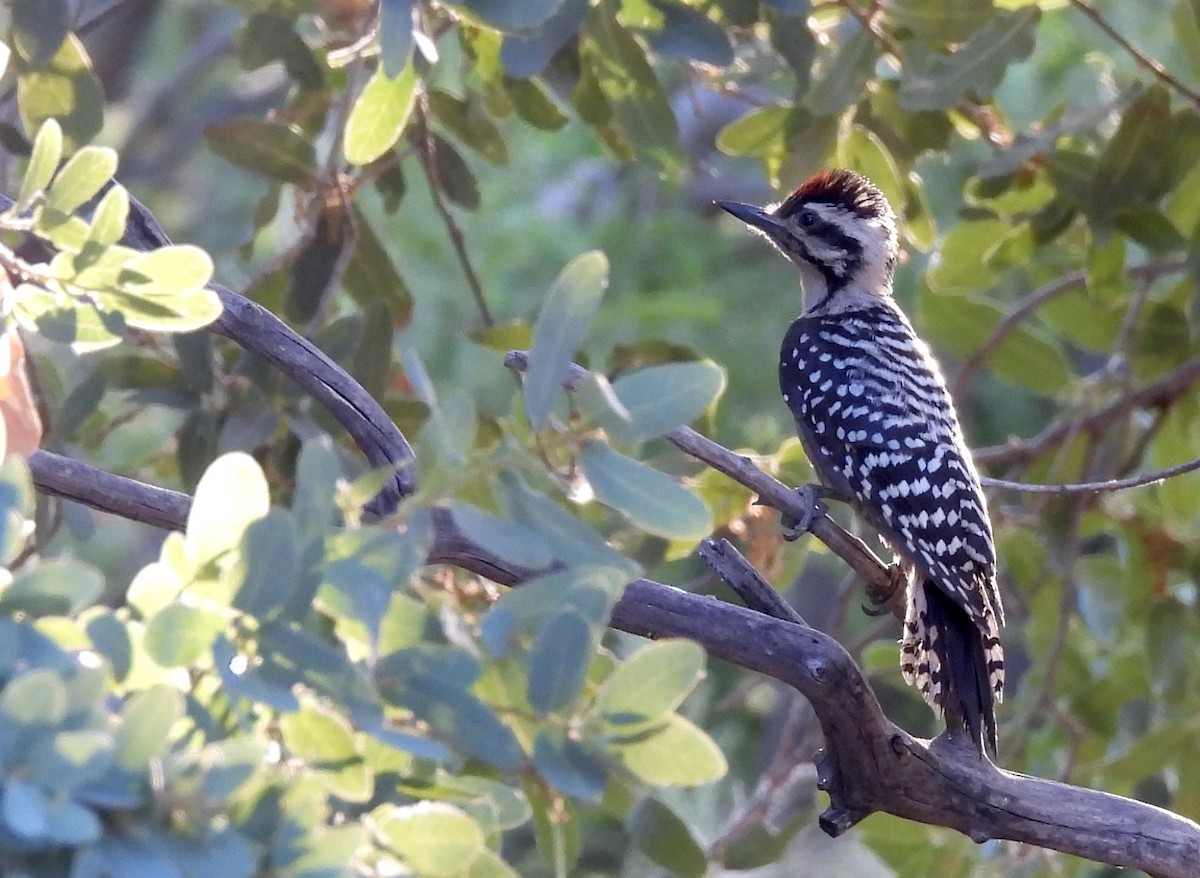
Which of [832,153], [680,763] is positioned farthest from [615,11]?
[680,763]

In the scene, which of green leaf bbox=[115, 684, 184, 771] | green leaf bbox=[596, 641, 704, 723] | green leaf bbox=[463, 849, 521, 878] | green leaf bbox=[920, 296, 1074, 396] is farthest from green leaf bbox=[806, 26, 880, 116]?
green leaf bbox=[115, 684, 184, 771]

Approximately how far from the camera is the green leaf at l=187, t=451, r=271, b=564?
5.04 feet

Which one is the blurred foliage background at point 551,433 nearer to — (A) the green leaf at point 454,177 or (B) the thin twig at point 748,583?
(A) the green leaf at point 454,177

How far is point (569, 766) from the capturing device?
1.61 m

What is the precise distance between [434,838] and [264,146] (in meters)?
2.64

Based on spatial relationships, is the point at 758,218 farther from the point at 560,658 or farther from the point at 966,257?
the point at 560,658

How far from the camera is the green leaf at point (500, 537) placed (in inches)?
63.7

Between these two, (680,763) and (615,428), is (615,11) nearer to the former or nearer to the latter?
(615,428)

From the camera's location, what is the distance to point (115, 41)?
959cm

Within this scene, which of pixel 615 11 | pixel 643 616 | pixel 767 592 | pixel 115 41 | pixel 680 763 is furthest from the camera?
pixel 115 41

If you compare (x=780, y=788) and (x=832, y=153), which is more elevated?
(x=832, y=153)

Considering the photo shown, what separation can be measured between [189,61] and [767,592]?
8.06 m

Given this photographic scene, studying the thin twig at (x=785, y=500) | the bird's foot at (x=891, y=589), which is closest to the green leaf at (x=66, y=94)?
the thin twig at (x=785, y=500)

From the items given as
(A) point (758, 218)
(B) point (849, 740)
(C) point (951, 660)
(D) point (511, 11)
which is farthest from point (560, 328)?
(A) point (758, 218)
